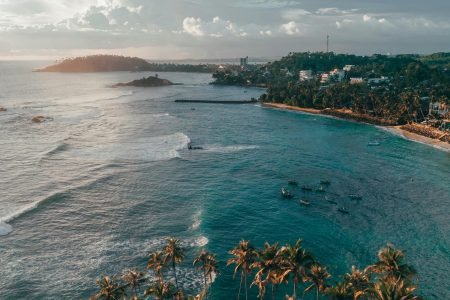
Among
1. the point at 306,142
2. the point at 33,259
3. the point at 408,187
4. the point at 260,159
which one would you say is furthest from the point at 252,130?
the point at 33,259

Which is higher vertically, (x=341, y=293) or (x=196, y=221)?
(x=341, y=293)

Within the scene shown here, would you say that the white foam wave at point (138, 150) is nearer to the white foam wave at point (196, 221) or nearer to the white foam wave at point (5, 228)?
the white foam wave at point (196, 221)

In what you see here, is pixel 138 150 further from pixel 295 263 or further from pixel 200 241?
pixel 295 263

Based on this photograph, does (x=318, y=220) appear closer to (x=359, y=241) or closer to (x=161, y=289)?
(x=359, y=241)

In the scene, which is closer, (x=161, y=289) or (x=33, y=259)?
(x=161, y=289)

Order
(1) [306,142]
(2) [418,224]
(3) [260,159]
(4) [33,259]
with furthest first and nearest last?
(1) [306,142] < (3) [260,159] < (2) [418,224] < (4) [33,259]

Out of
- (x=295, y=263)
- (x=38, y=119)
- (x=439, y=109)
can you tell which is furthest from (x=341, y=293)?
(x=38, y=119)

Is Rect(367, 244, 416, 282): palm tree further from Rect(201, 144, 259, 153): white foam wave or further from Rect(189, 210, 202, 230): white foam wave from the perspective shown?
Rect(201, 144, 259, 153): white foam wave
